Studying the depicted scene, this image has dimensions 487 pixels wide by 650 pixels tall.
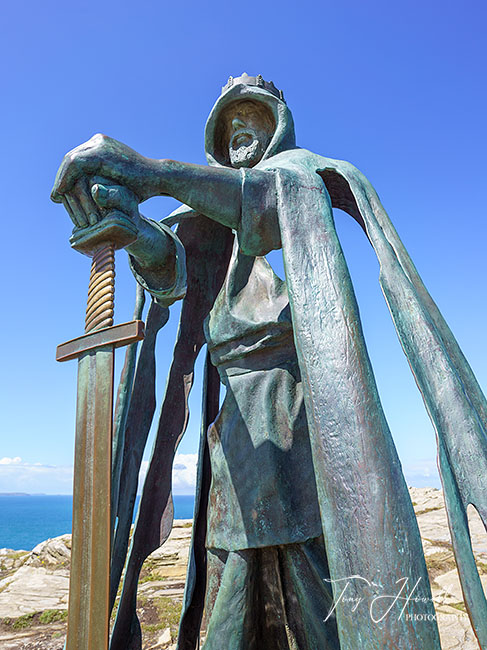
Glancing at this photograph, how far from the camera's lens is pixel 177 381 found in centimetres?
233

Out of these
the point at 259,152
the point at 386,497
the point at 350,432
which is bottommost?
the point at 386,497

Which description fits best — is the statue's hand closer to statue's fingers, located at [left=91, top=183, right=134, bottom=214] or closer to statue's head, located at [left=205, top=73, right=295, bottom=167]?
statue's fingers, located at [left=91, top=183, right=134, bottom=214]

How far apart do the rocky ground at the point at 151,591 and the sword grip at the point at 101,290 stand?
2877mm

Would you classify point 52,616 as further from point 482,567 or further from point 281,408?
point 482,567

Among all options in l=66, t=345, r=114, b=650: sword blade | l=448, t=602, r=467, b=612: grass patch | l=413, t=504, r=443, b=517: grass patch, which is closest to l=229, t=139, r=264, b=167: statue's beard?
l=66, t=345, r=114, b=650: sword blade

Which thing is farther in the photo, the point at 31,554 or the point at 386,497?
the point at 31,554

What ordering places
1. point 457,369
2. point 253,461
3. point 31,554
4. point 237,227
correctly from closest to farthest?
point 457,369 < point 237,227 < point 253,461 < point 31,554

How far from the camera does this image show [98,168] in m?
1.44

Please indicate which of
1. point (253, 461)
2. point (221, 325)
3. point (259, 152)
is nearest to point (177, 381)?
point (221, 325)

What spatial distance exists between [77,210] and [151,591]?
4506 millimetres

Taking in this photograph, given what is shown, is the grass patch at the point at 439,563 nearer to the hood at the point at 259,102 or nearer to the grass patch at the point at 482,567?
the grass patch at the point at 482,567

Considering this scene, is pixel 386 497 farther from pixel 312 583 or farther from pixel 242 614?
pixel 242 614

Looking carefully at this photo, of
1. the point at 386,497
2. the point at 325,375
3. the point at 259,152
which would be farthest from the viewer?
the point at 259,152

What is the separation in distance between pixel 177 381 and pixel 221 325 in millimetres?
429
